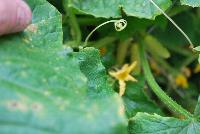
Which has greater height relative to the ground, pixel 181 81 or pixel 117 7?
pixel 117 7

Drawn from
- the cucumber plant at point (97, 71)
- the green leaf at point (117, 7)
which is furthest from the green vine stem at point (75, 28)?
the green leaf at point (117, 7)

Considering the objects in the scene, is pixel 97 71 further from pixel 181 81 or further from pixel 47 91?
pixel 181 81

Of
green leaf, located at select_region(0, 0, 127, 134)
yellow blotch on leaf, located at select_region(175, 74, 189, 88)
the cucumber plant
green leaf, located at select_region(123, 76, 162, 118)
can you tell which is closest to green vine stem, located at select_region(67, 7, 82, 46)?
the cucumber plant

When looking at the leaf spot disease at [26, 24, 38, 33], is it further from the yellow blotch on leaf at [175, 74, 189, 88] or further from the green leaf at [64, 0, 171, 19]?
the yellow blotch on leaf at [175, 74, 189, 88]

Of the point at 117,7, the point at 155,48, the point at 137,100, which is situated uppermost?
the point at 117,7

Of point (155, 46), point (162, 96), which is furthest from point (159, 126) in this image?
point (155, 46)

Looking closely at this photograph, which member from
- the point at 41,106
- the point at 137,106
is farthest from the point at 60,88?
the point at 137,106

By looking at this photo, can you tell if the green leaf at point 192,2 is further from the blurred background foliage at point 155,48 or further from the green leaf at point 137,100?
the green leaf at point 137,100

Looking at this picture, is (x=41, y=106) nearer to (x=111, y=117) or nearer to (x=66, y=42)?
(x=111, y=117)
